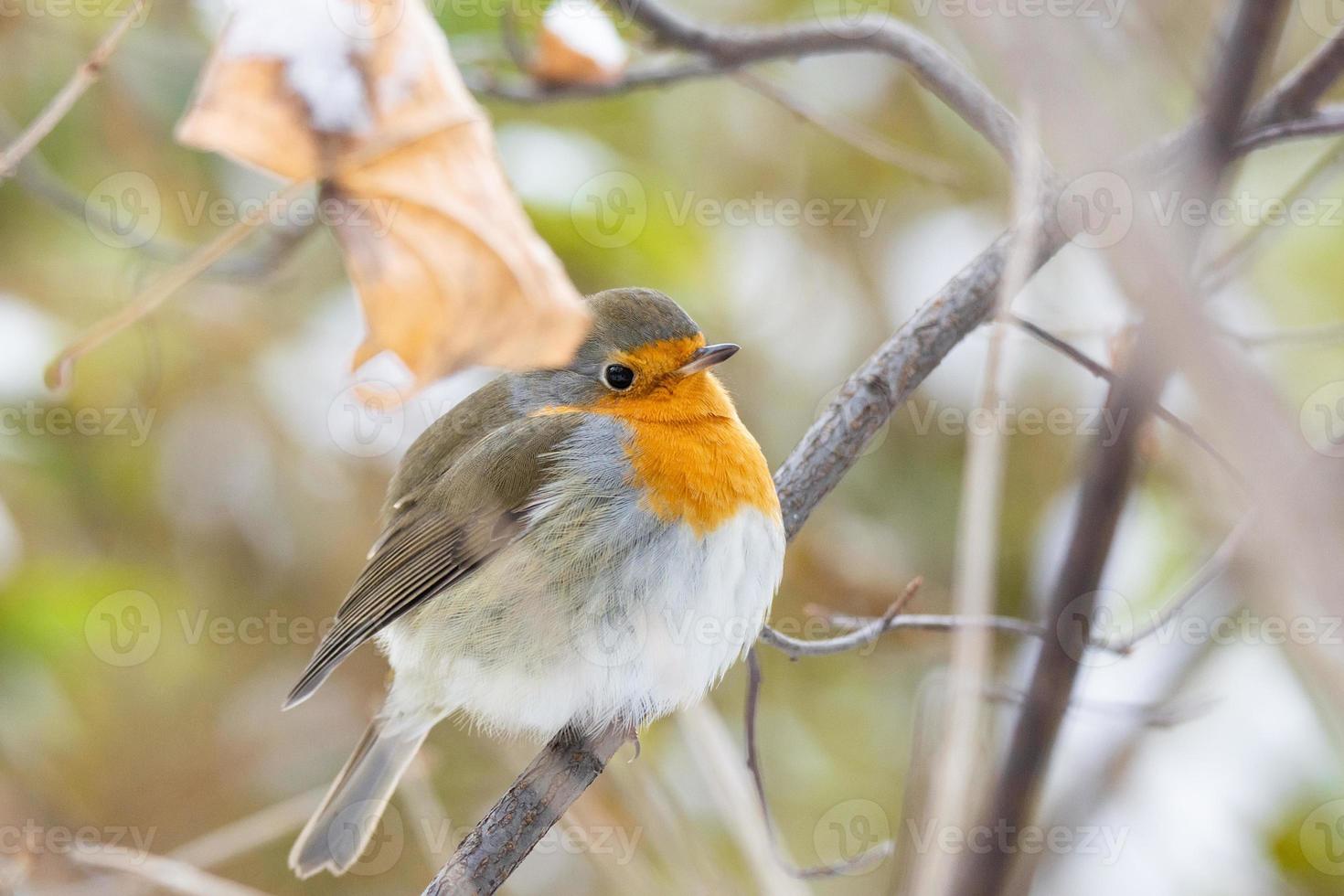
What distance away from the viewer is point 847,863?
2205mm

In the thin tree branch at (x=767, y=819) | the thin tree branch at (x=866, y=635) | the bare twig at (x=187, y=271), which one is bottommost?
the thin tree branch at (x=767, y=819)

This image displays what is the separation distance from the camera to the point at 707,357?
8.89 feet

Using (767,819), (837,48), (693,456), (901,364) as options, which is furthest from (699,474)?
(837,48)

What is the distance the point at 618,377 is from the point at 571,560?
1.69ft

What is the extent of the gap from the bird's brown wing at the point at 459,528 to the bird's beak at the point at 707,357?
0.94ft

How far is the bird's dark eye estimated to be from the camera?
282 centimetres

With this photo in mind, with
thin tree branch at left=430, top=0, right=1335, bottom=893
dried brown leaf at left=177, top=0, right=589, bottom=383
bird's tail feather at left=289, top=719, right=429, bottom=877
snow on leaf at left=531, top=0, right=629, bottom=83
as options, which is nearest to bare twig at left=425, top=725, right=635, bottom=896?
thin tree branch at left=430, top=0, right=1335, bottom=893

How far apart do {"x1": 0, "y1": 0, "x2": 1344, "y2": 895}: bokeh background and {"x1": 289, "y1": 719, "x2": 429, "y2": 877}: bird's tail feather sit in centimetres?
18

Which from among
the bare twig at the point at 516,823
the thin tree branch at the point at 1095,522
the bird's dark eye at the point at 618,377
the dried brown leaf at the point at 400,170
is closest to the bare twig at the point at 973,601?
the thin tree branch at the point at 1095,522

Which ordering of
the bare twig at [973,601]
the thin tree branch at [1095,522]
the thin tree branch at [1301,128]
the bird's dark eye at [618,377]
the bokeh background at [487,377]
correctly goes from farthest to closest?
the bokeh background at [487,377] < the bird's dark eye at [618,377] < the thin tree branch at [1301,128] < the thin tree branch at [1095,522] < the bare twig at [973,601]

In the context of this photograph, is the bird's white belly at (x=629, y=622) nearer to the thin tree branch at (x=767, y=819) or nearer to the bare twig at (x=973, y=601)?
the thin tree branch at (x=767, y=819)

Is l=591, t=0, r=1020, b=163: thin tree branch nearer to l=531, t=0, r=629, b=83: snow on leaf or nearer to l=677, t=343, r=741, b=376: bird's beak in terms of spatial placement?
l=531, t=0, r=629, b=83: snow on leaf

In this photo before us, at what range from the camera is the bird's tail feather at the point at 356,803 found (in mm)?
2859

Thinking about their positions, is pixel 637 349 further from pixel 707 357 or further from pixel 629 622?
pixel 629 622
